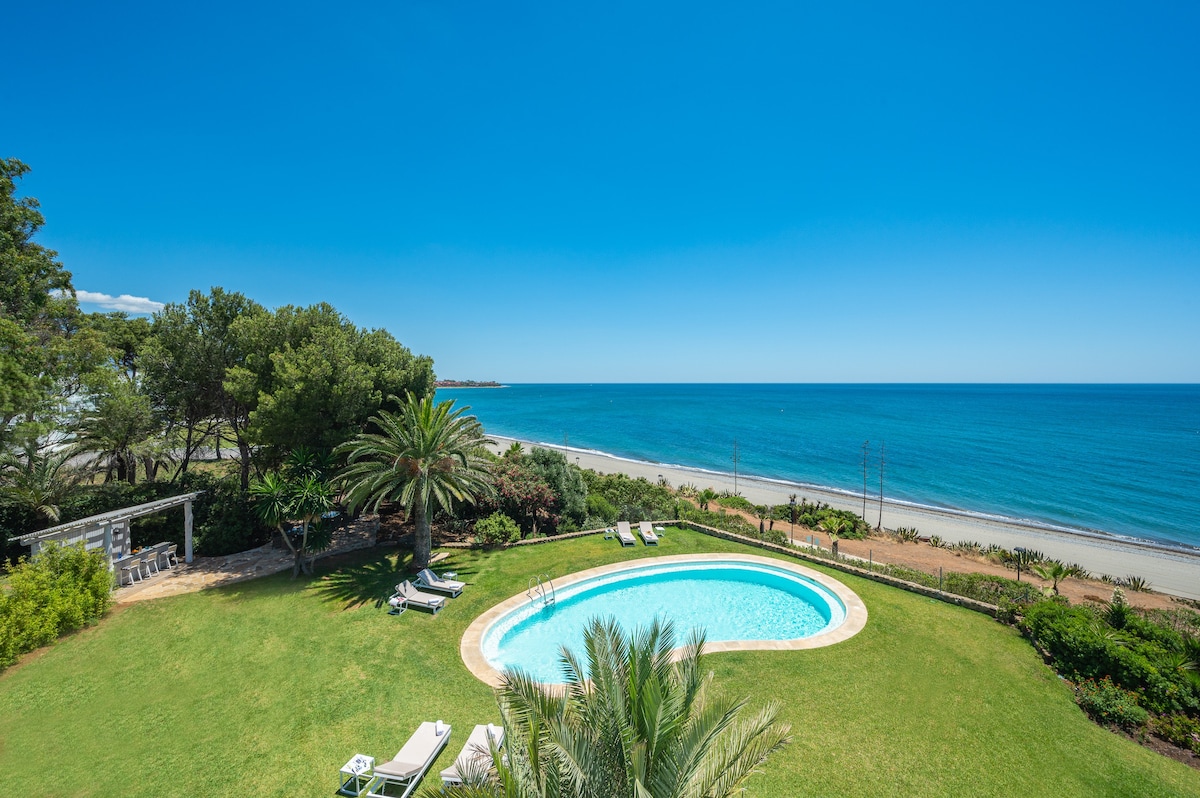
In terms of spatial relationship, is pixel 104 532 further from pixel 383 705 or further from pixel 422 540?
pixel 383 705

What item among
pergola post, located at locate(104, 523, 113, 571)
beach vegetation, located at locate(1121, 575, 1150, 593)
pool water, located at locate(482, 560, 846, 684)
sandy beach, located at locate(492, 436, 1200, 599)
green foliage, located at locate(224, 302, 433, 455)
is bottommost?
sandy beach, located at locate(492, 436, 1200, 599)

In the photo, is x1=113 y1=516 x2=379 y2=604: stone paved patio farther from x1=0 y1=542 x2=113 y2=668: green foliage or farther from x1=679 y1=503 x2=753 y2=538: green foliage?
x1=679 y1=503 x2=753 y2=538: green foliage

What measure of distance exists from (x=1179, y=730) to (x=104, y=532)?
23.4m

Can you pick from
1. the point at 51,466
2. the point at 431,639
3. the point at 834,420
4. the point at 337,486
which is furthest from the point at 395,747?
the point at 834,420

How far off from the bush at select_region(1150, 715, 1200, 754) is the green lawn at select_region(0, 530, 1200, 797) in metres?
0.84

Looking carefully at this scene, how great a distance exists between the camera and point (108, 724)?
7.94 metres

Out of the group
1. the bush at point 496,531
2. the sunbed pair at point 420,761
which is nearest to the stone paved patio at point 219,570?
Result: the bush at point 496,531

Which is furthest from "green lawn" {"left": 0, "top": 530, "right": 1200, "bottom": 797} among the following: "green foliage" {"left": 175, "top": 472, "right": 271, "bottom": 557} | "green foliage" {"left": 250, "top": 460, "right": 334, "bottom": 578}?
"green foliage" {"left": 175, "top": 472, "right": 271, "bottom": 557}

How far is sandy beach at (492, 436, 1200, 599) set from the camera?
75.8 ft

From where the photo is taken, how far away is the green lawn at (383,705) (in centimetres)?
711

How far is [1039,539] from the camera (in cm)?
2811

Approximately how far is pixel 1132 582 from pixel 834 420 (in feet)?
258

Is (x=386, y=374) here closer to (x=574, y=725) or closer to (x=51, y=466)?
(x=51, y=466)

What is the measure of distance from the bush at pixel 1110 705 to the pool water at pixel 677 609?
14.6ft
